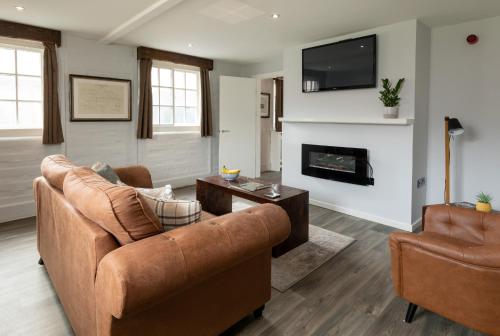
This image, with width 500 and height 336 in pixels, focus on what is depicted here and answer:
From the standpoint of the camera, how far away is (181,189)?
541cm

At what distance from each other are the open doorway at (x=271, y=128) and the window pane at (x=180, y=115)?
2.10 metres

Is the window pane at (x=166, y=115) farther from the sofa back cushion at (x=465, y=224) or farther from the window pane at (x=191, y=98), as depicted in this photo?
the sofa back cushion at (x=465, y=224)

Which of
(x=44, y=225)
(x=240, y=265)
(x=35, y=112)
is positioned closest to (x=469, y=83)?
(x=240, y=265)

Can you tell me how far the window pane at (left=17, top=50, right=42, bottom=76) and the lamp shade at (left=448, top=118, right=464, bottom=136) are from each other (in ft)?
15.6

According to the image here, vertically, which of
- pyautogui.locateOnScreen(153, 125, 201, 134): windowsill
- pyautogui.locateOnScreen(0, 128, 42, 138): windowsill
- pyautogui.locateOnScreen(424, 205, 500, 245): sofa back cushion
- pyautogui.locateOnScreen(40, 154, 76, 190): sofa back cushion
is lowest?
pyautogui.locateOnScreen(424, 205, 500, 245): sofa back cushion

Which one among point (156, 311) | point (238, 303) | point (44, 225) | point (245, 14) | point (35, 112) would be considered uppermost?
point (245, 14)

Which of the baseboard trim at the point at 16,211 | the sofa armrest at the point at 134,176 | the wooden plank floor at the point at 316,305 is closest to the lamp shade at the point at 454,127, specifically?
the wooden plank floor at the point at 316,305

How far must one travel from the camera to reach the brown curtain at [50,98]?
3902 millimetres

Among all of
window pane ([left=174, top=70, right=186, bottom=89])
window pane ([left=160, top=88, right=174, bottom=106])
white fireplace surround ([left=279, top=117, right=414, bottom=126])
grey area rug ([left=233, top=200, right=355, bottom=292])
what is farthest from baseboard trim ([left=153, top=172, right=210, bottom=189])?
grey area rug ([left=233, top=200, right=355, bottom=292])

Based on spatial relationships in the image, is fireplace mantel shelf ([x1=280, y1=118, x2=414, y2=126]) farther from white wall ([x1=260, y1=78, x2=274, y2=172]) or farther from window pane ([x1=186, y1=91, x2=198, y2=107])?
white wall ([x1=260, y1=78, x2=274, y2=172])

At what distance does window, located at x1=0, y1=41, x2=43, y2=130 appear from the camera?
3.76 meters

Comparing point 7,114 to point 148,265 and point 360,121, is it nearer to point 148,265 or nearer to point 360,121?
point 148,265

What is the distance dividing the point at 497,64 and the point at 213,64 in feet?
13.3

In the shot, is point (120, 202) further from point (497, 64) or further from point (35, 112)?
point (497, 64)
